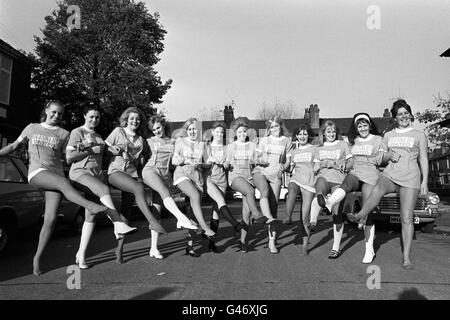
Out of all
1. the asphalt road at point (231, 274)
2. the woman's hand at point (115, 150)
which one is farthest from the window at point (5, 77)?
the woman's hand at point (115, 150)

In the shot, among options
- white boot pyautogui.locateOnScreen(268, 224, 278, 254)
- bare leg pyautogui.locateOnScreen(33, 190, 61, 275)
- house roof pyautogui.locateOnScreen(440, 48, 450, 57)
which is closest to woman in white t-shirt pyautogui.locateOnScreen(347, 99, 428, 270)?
white boot pyautogui.locateOnScreen(268, 224, 278, 254)

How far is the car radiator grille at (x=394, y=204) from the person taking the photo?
1025 centimetres

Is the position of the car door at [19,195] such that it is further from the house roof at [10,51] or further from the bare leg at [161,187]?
the house roof at [10,51]

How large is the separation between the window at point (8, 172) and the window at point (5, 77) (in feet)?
44.6

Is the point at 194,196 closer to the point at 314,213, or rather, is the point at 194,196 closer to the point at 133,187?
the point at 133,187

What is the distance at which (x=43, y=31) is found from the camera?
24.2 meters

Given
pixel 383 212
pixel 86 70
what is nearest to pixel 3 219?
pixel 383 212

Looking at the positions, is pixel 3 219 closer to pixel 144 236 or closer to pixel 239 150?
pixel 144 236

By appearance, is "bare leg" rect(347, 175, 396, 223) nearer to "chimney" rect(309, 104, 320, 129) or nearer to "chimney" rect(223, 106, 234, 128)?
→ "chimney" rect(223, 106, 234, 128)

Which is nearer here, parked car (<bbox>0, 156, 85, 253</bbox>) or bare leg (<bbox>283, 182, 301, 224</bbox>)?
bare leg (<bbox>283, 182, 301, 224</bbox>)

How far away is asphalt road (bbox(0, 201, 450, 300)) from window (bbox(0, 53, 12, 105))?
13896 millimetres

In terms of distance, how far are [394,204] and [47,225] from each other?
8.74 m

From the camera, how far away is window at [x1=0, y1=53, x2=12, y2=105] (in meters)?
18.8
